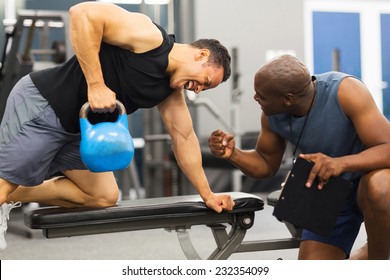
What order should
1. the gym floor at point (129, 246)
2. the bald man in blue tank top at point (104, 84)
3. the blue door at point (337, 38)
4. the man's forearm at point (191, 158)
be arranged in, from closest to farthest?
the bald man in blue tank top at point (104, 84), the man's forearm at point (191, 158), the gym floor at point (129, 246), the blue door at point (337, 38)

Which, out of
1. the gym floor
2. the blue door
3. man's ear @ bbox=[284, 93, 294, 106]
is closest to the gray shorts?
man's ear @ bbox=[284, 93, 294, 106]

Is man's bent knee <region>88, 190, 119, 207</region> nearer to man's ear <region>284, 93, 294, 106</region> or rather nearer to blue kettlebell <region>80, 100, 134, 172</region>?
blue kettlebell <region>80, 100, 134, 172</region>

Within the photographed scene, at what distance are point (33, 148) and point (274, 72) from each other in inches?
33.8

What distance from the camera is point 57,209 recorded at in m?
2.21

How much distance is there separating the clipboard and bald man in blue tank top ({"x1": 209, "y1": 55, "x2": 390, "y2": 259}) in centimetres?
3

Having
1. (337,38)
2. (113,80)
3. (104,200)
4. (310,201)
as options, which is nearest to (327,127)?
(310,201)

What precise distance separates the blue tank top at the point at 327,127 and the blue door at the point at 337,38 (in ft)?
20.0

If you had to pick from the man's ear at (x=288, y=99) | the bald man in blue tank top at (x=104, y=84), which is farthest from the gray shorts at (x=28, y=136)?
the man's ear at (x=288, y=99)

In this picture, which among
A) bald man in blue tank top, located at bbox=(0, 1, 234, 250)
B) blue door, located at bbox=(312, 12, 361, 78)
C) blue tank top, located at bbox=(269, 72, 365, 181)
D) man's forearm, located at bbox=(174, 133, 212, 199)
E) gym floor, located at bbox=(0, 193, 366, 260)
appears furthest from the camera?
blue door, located at bbox=(312, 12, 361, 78)

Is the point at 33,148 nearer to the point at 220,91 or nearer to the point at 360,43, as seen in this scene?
the point at 220,91

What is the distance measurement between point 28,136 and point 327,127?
3.41ft

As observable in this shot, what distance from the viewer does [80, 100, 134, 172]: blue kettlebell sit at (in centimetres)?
199

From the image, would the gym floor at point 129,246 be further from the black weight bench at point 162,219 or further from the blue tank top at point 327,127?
the blue tank top at point 327,127

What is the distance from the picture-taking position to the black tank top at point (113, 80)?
217 cm
